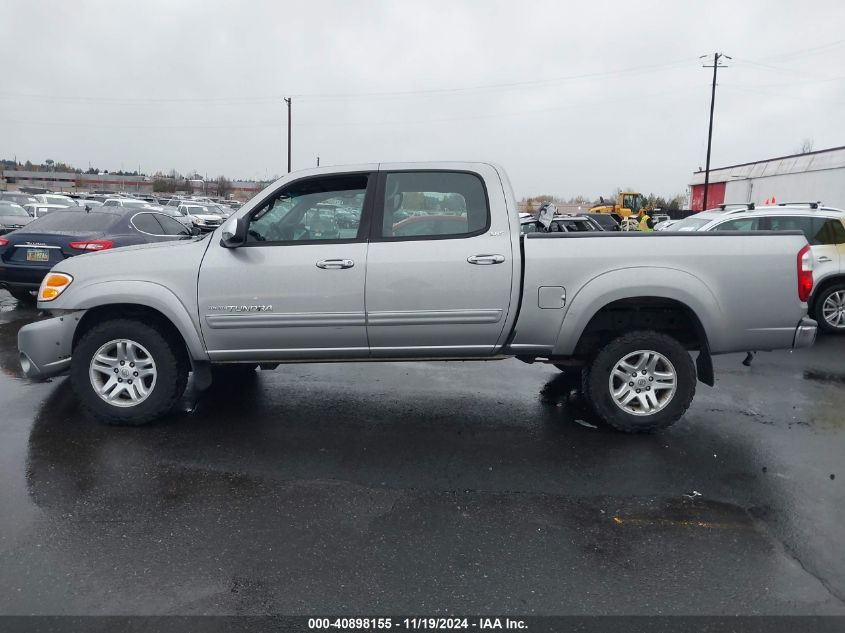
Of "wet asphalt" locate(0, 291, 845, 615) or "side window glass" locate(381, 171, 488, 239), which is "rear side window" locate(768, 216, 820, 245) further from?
"side window glass" locate(381, 171, 488, 239)

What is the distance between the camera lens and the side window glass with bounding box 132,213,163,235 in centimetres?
Result: 1059

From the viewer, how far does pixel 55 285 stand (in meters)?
4.99

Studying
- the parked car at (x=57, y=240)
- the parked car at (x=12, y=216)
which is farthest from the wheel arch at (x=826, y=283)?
the parked car at (x=12, y=216)

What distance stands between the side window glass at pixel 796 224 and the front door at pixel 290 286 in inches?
→ 277

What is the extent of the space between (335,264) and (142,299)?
145 cm

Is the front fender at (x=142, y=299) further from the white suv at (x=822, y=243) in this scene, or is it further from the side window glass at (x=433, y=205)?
the white suv at (x=822, y=243)

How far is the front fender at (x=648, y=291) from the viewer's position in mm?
4711

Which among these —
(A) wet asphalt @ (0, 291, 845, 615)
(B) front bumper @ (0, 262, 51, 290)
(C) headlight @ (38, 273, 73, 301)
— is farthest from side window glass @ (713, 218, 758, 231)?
(B) front bumper @ (0, 262, 51, 290)

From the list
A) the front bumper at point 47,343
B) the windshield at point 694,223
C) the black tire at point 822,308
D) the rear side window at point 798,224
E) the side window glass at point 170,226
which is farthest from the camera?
the side window glass at point 170,226

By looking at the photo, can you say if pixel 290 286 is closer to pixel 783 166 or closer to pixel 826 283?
pixel 826 283

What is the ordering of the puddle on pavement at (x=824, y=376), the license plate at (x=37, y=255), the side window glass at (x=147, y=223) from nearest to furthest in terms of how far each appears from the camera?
the puddle on pavement at (x=824, y=376)
the license plate at (x=37, y=255)
the side window glass at (x=147, y=223)

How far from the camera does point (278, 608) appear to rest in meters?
2.84

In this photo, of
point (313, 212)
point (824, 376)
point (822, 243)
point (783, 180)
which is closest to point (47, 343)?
point (313, 212)

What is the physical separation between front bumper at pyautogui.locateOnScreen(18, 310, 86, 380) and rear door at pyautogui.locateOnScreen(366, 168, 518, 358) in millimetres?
2304
